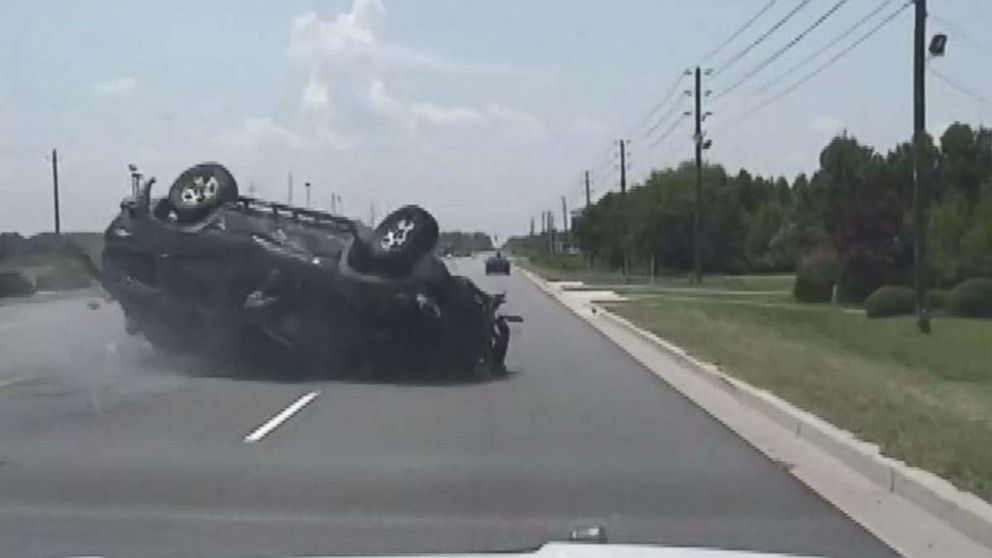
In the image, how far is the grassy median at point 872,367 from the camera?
1544 centimetres

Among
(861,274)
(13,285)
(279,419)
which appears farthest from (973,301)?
(279,419)

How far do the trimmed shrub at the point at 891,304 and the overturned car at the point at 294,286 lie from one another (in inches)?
1436

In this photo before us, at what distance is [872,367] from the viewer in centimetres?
3275

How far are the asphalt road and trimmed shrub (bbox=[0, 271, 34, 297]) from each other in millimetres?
44904

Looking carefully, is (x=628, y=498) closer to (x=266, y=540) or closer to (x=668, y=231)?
(x=266, y=540)

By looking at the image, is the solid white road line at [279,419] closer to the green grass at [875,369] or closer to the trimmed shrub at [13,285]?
the green grass at [875,369]

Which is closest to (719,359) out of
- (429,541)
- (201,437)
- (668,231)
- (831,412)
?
(831,412)

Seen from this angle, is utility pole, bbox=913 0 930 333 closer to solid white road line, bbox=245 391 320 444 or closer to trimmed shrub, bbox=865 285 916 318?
trimmed shrub, bbox=865 285 916 318

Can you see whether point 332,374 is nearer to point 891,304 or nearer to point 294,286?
point 294,286

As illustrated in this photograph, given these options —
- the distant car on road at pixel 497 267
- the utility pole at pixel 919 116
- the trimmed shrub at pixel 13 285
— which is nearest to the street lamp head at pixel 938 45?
the utility pole at pixel 919 116

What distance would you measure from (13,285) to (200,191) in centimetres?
4425

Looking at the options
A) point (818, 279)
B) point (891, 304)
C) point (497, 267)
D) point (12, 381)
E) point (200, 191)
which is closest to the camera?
point (12, 381)

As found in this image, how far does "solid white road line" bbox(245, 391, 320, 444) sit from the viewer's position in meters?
17.6

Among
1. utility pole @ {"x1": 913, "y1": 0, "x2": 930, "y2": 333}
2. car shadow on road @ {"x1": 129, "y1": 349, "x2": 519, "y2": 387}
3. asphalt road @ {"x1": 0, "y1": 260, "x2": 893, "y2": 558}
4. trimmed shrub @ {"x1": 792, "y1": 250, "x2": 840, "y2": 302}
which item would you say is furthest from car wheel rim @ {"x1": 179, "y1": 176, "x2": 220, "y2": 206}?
trimmed shrub @ {"x1": 792, "y1": 250, "x2": 840, "y2": 302}
